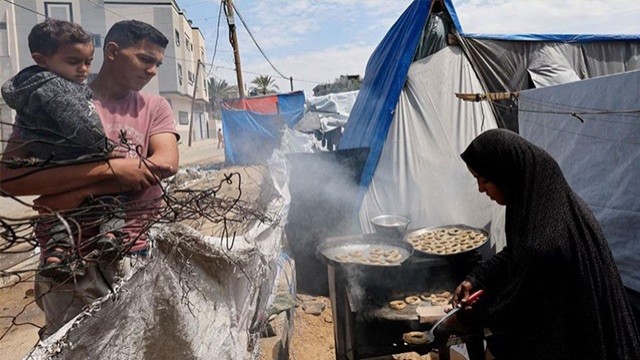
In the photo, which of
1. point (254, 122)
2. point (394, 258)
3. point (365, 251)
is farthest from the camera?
point (254, 122)

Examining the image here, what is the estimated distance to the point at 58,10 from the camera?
19281 mm

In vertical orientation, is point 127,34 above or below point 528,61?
below

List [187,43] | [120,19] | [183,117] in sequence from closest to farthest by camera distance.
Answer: [120,19], [187,43], [183,117]

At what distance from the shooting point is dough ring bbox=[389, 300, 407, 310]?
3.67m

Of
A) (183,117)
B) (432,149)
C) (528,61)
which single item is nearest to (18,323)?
(432,149)


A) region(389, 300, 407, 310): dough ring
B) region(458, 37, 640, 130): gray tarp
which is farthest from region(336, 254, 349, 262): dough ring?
region(458, 37, 640, 130): gray tarp

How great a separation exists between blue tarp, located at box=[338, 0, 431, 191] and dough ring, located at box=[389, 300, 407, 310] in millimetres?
2418

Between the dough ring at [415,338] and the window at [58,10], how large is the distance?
833 inches

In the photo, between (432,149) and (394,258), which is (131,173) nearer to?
(394,258)

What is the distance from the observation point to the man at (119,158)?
1559 millimetres

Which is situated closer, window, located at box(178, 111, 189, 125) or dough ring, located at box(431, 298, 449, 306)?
dough ring, located at box(431, 298, 449, 306)

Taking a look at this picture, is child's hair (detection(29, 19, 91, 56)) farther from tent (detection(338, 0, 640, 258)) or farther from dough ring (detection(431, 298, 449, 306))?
tent (detection(338, 0, 640, 258))

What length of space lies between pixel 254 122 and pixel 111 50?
34.0ft

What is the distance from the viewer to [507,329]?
2178 millimetres
